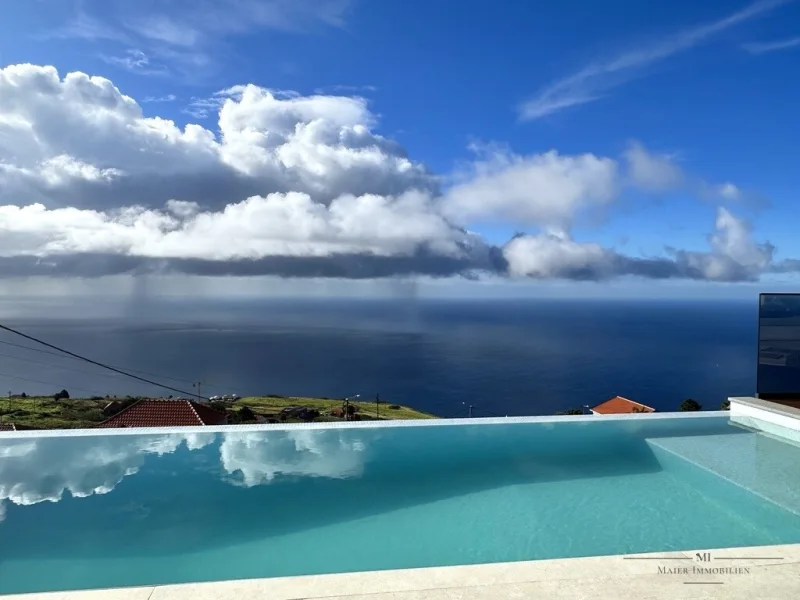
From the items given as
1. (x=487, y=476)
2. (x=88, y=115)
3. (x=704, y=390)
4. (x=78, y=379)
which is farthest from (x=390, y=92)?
(x=78, y=379)

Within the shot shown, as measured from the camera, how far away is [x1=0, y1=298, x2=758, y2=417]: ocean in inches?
2355

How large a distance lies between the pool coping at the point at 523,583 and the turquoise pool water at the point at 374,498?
0.87m

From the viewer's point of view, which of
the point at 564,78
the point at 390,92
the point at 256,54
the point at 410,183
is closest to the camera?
the point at 256,54

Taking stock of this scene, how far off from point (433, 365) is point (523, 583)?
76776 mm

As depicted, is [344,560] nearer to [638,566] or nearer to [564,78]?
[638,566]

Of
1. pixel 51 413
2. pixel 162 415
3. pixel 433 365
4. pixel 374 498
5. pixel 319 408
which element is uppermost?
pixel 374 498

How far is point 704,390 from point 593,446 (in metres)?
62.5

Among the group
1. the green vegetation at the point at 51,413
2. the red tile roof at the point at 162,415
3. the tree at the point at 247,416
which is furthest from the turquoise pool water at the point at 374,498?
the green vegetation at the point at 51,413

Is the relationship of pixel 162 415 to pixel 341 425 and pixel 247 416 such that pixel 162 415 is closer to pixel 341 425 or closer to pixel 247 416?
pixel 341 425

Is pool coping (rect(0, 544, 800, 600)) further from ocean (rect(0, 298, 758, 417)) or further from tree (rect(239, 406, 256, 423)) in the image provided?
ocean (rect(0, 298, 758, 417))

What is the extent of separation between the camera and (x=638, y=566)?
8.86 ft

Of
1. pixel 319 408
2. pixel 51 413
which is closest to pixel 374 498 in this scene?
pixel 51 413

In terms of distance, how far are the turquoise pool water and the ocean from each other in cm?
4500

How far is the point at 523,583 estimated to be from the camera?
2553 millimetres
